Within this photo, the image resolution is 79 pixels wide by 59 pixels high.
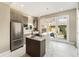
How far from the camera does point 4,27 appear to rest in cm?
402

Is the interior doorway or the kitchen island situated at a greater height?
the interior doorway

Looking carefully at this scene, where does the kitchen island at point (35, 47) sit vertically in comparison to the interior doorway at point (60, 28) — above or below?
below

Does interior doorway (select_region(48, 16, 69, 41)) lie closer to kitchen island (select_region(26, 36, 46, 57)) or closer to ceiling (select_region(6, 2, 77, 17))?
ceiling (select_region(6, 2, 77, 17))

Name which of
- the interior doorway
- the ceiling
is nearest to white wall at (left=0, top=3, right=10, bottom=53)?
the ceiling

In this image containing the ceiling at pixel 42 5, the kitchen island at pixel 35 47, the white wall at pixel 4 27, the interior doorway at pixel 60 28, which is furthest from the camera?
the interior doorway at pixel 60 28

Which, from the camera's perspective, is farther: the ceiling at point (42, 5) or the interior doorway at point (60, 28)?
the interior doorway at point (60, 28)

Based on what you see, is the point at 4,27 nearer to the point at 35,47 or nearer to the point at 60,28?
the point at 35,47

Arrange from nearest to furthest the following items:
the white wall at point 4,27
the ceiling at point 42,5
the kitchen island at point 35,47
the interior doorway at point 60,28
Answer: the kitchen island at point 35,47 → the white wall at point 4,27 → the ceiling at point 42,5 → the interior doorway at point 60,28

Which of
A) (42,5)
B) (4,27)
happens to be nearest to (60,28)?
(42,5)

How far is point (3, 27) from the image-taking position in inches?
156

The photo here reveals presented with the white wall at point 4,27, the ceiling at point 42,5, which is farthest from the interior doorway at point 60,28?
the white wall at point 4,27

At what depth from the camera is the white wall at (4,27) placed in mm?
3854

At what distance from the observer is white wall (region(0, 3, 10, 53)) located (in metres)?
3.85

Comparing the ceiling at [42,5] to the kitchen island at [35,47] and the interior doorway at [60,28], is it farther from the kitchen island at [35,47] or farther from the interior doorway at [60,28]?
the kitchen island at [35,47]
